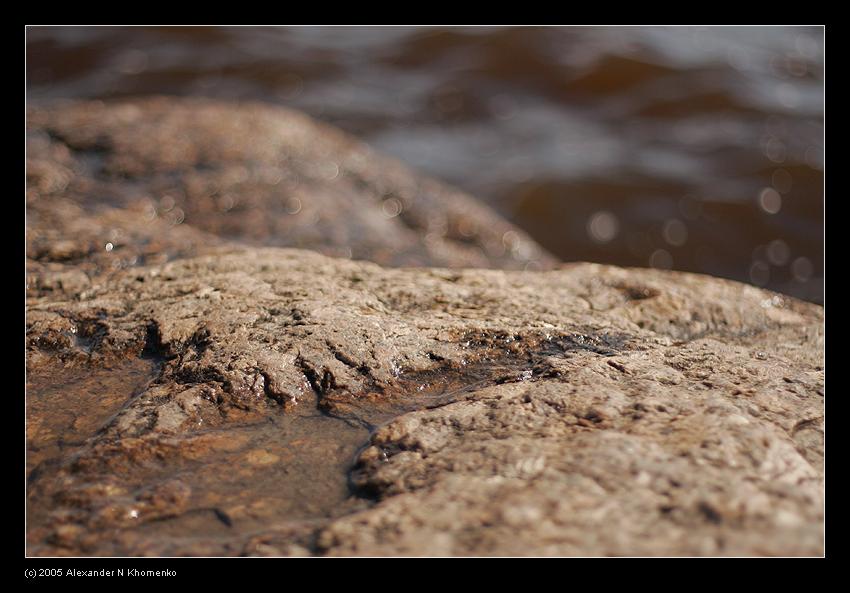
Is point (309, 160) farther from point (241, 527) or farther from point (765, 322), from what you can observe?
point (241, 527)

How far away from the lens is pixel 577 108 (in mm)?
6410

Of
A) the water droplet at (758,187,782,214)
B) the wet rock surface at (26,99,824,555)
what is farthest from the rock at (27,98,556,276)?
the water droplet at (758,187,782,214)

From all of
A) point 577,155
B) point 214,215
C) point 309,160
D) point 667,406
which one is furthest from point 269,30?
point 667,406

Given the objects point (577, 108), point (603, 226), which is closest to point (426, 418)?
point (603, 226)

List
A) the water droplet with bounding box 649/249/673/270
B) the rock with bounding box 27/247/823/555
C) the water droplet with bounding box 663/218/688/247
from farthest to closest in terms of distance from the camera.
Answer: the water droplet with bounding box 663/218/688/247
the water droplet with bounding box 649/249/673/270
the rock with bounding box 27/247/823/555

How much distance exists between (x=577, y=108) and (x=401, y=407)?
17.5ft

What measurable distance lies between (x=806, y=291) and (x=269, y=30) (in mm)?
5696

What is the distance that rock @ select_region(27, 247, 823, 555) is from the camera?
1169 mm

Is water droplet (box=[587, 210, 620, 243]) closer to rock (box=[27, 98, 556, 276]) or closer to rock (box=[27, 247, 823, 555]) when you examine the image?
rock (box=[27, 98, 556, 276])

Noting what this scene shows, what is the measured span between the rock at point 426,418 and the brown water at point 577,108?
9.77 ft

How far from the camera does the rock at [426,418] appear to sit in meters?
1.17

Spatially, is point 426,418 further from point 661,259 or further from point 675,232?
Result: point 675,232

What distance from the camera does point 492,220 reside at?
12.4 ft

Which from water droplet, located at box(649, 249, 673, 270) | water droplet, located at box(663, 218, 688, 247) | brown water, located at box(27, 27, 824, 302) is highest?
brown water, located at box(27, 27, 824, 302)
